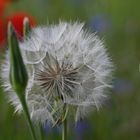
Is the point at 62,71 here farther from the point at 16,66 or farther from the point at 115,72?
the point at 115,72

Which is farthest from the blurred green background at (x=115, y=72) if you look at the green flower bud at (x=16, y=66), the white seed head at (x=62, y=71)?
the green flower bud at (x=16, y=66)

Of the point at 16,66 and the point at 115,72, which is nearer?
the point at 16,66

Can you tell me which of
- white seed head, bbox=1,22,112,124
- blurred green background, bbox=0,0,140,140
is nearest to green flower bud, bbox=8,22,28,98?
white seed head, bbox=1,22,112,124

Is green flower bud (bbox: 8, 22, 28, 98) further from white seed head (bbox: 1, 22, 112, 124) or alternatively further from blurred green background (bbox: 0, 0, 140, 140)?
blurred green background (bbox: 0, 0, 140, 140)

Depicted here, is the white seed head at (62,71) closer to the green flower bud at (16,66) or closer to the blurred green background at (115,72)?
the blurred green background at (115,72)

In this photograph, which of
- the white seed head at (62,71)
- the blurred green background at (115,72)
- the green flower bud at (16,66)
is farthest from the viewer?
the blurred green background at (115,72)

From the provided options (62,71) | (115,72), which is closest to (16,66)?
(62,71)
